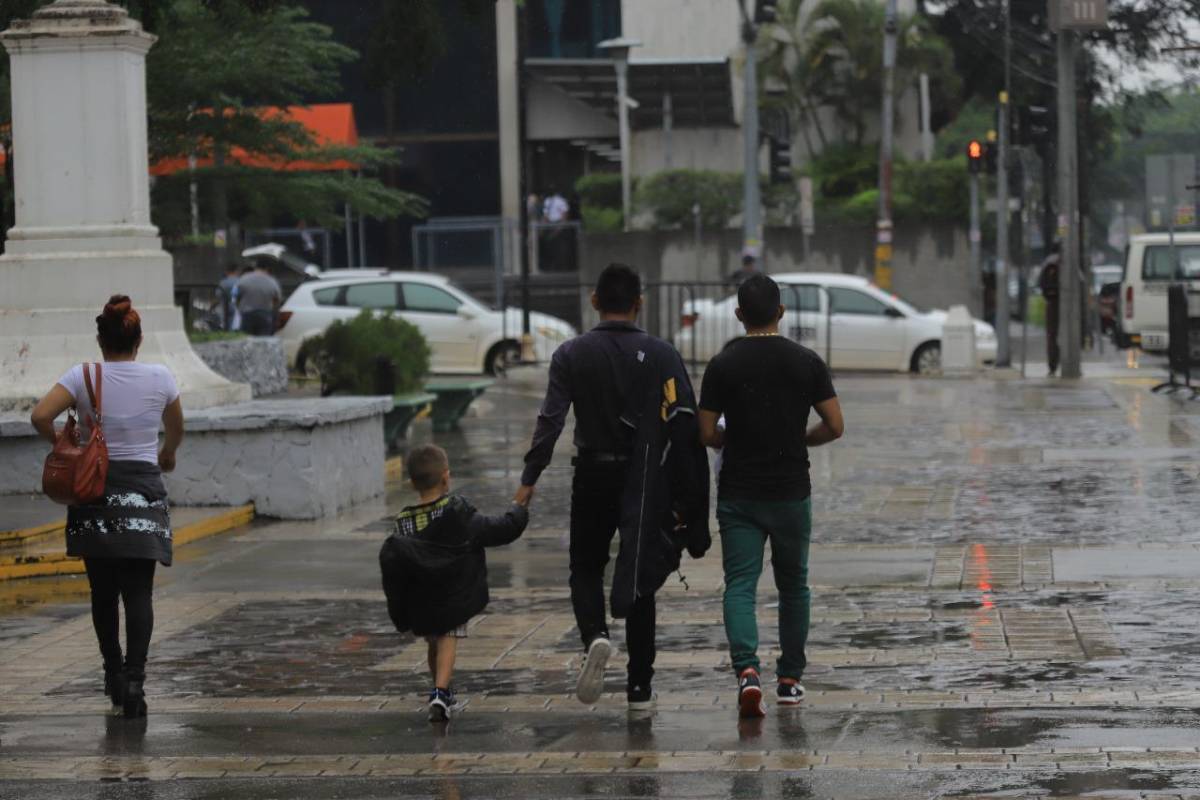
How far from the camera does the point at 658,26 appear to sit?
47656mm

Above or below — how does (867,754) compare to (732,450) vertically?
below

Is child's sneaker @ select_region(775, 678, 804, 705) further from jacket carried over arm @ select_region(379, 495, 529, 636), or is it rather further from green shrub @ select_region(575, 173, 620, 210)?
green shrub @ select_region(575, 173, 620, 210)

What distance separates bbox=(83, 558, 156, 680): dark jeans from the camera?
325 inches

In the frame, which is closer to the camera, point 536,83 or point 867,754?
point 867,754

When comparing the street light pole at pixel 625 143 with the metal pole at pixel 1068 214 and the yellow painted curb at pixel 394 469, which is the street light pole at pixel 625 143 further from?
the yellow painted curb at pixel 394 469

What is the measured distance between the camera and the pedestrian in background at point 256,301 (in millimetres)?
27719

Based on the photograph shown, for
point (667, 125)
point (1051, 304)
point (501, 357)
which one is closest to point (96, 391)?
point (501, 357)

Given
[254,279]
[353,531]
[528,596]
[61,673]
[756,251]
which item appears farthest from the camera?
[756,251]

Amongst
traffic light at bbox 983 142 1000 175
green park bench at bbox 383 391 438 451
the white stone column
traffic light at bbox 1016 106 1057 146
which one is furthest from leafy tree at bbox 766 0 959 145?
the white stone column

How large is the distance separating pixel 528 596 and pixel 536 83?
38.1 metres

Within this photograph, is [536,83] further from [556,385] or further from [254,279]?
[556,385]

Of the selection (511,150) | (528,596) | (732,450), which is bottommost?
(528,596)

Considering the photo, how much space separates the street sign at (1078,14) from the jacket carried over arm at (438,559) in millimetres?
22174

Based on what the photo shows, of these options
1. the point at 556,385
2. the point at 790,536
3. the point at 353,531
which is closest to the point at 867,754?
the point at 790,536
